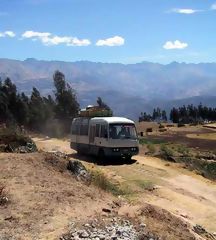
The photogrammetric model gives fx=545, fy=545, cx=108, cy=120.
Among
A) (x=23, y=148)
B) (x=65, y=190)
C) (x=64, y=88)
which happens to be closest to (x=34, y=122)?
(x=64, y=88)

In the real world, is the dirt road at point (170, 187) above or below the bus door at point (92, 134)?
below

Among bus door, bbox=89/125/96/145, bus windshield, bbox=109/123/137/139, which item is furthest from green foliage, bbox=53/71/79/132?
bus windshield, bbox=109/123/137/139

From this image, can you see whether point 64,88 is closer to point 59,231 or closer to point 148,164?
point 148,164

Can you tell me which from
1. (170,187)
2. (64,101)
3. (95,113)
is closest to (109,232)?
(170,187)

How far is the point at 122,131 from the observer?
1238 inches

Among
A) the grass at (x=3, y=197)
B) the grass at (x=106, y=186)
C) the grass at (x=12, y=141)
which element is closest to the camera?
the grass at (x=3, y=197)

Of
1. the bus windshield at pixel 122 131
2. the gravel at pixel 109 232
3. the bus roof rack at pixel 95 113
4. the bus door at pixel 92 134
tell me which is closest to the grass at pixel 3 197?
the gravel at pixel 109 232

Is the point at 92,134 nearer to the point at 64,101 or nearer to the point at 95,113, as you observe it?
the point at 95,113

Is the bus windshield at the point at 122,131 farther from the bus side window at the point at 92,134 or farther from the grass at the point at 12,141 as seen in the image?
the grass at the point at 12,141

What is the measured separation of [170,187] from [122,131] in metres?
7.70

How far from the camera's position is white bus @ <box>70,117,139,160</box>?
102 feet

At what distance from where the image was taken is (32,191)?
14.3m

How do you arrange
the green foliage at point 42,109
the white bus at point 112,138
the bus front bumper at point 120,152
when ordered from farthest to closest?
the green foliage at point 42,109
the white bus at point 112,138
the bus front bumper at point 120,152

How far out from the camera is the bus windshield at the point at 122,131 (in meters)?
31.1
